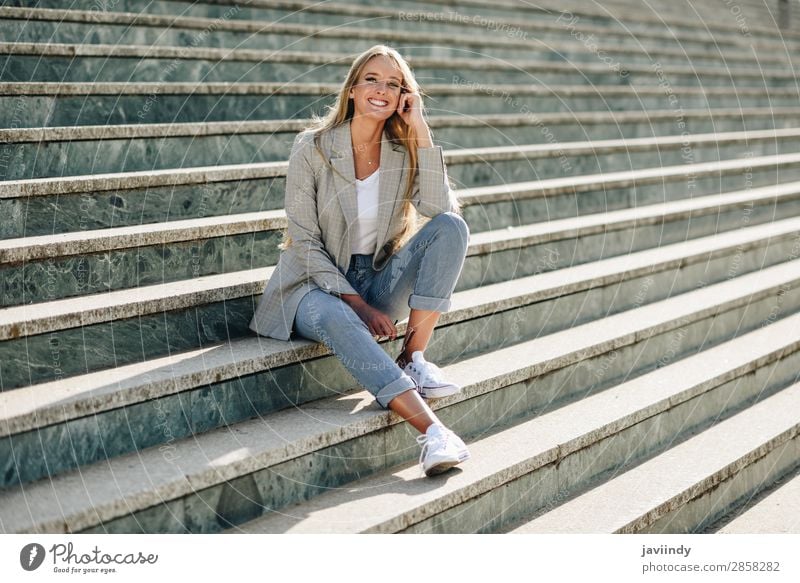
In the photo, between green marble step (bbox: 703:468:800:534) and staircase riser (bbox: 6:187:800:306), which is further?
green marble step (bbox: 703:468:800:534)

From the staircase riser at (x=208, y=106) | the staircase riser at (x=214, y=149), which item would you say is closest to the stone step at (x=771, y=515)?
the staircase riser at (x=214, y=149)

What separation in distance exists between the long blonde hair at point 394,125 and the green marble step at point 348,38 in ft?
4.86

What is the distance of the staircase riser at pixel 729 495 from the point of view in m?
2.90

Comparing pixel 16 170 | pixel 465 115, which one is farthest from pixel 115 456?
pixel 465 115

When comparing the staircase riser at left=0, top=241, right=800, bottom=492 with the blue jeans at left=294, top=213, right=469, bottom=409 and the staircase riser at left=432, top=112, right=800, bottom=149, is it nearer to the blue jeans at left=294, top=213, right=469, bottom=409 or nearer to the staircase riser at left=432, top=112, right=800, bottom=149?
the blue jeans at left=294, top=213, right=469, bottom=409

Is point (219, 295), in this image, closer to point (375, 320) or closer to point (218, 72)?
point (375, 320)

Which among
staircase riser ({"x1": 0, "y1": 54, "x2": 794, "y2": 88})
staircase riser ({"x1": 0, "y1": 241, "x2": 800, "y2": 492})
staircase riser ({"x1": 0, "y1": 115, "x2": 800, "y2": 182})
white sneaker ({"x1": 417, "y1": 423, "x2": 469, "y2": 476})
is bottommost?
white sneaker ({"x1": 417, "y1": 423, "x2": 469, "y2": 476})

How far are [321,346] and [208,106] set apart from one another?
1511 millimetres

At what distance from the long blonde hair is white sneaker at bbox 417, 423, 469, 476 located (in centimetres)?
73

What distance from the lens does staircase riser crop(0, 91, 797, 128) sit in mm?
3379

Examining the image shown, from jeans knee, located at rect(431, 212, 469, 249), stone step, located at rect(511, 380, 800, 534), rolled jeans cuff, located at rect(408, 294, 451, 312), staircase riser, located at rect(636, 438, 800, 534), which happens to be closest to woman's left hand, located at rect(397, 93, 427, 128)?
jeans knee, located at rect(431, 212, 469, 249)

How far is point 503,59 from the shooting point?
570cm

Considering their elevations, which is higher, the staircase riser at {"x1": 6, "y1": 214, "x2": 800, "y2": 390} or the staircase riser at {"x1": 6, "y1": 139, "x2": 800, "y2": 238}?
the staircase riser at {"x1": 6, "y1": 139, "x2": 800, "y2": 238}
